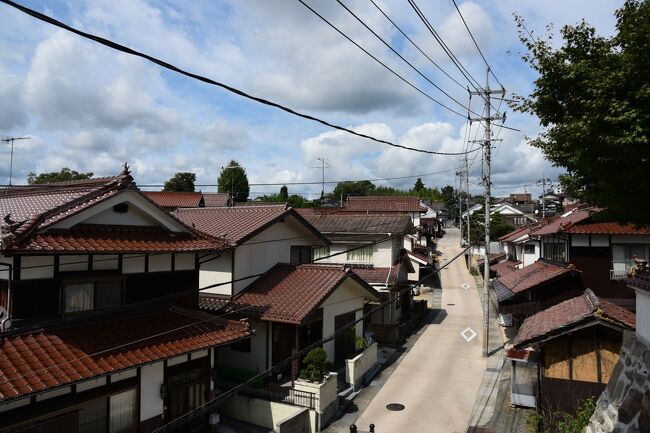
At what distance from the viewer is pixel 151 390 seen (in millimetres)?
12125

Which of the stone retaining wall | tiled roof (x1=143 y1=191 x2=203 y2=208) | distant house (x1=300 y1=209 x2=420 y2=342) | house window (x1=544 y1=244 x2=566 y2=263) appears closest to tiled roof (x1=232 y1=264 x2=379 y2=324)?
distant house (x1=300 y1=209 x2=420 y2=342)

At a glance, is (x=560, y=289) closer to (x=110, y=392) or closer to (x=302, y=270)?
(x=302, y=270)

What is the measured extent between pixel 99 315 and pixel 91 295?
598mm

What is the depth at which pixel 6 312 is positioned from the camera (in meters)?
10.6

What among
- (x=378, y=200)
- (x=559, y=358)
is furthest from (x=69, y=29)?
(x=378, y=200)

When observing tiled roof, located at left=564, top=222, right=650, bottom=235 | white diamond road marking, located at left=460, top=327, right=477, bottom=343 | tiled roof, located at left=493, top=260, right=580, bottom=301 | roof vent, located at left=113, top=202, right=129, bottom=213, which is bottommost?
white diamond road marking, located at left=460, top=327, right=477, bottom=343

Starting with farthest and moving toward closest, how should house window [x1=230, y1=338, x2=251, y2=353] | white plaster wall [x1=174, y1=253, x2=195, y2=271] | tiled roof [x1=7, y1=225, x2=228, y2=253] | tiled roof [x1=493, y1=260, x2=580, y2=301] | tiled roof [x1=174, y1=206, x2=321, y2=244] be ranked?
tiled roof [x1=493, y1=260, x2=580, y2=301] → tiled roof [x1=174, y1=206, x2=321, y2=244] → house window [x1=230, y1=338, x2=251, y2=353] → white plaster wall [x1=174, y1=253, x2=195, y2=271] → tiled roof [x1=7, y1=225, x2=228, y2=253]

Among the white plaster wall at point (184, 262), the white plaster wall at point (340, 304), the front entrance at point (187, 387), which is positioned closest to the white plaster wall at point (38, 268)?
the white plaster wall at point (184, 262)

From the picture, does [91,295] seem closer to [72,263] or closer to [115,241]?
[72,263]

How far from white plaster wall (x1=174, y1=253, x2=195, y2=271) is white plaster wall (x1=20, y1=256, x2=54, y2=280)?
3813mm

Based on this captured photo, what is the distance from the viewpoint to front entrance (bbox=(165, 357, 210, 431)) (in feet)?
41.7

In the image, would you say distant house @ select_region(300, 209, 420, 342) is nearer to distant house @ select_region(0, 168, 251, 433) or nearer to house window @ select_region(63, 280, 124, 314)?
distant house @ select_region(0, 168, 251, 433)

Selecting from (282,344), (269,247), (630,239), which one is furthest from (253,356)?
(630,239)

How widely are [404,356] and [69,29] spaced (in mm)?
23064
